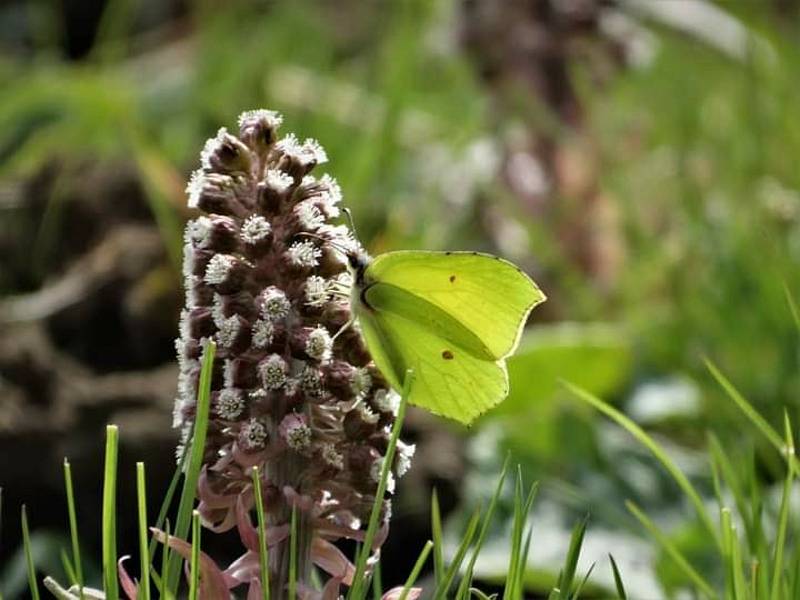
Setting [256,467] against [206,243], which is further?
[206,243]

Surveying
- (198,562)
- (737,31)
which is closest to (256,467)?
(198,562)

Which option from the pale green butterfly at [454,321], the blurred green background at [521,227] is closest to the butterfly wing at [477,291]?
the pale green butterfly at [454,321]

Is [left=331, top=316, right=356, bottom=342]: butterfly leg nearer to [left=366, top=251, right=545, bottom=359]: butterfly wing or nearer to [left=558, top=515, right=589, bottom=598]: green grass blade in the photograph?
[left=366, top=251, right=545, bottom=359]: butterfly wing

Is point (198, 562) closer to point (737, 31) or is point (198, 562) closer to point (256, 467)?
point (256, 467)

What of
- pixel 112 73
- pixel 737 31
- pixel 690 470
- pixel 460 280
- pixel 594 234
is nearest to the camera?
pixel 460 280

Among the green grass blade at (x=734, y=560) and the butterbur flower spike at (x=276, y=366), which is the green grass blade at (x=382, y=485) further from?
the green grass blade at (x=734, y=560)

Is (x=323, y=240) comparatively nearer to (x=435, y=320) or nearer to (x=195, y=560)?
(x=435, y=320)

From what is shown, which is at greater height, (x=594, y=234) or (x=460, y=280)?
(x=460, y=280)
